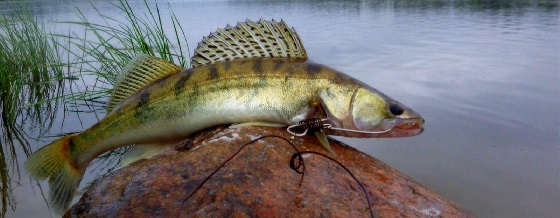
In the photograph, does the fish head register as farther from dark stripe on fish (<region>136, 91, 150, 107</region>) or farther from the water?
the water

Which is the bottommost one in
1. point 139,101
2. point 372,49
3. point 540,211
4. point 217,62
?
point 540,211

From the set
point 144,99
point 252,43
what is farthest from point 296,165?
point 144,99

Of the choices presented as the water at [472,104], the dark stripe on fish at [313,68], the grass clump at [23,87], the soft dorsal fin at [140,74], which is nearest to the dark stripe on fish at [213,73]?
the soft dorsal fin at [140,74]

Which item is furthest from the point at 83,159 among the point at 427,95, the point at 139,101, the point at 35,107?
the point at 427,95

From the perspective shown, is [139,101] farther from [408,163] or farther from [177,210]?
[408,163]

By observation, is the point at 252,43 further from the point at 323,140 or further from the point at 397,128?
the point at 397,128

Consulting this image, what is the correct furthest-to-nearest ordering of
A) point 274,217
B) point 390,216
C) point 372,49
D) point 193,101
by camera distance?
point 372,49 → point 193,101 → point 390,216 → point 274,217

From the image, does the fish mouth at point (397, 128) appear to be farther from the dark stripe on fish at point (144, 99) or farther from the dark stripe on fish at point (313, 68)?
the dark stripe on fish at point (144, 99)
